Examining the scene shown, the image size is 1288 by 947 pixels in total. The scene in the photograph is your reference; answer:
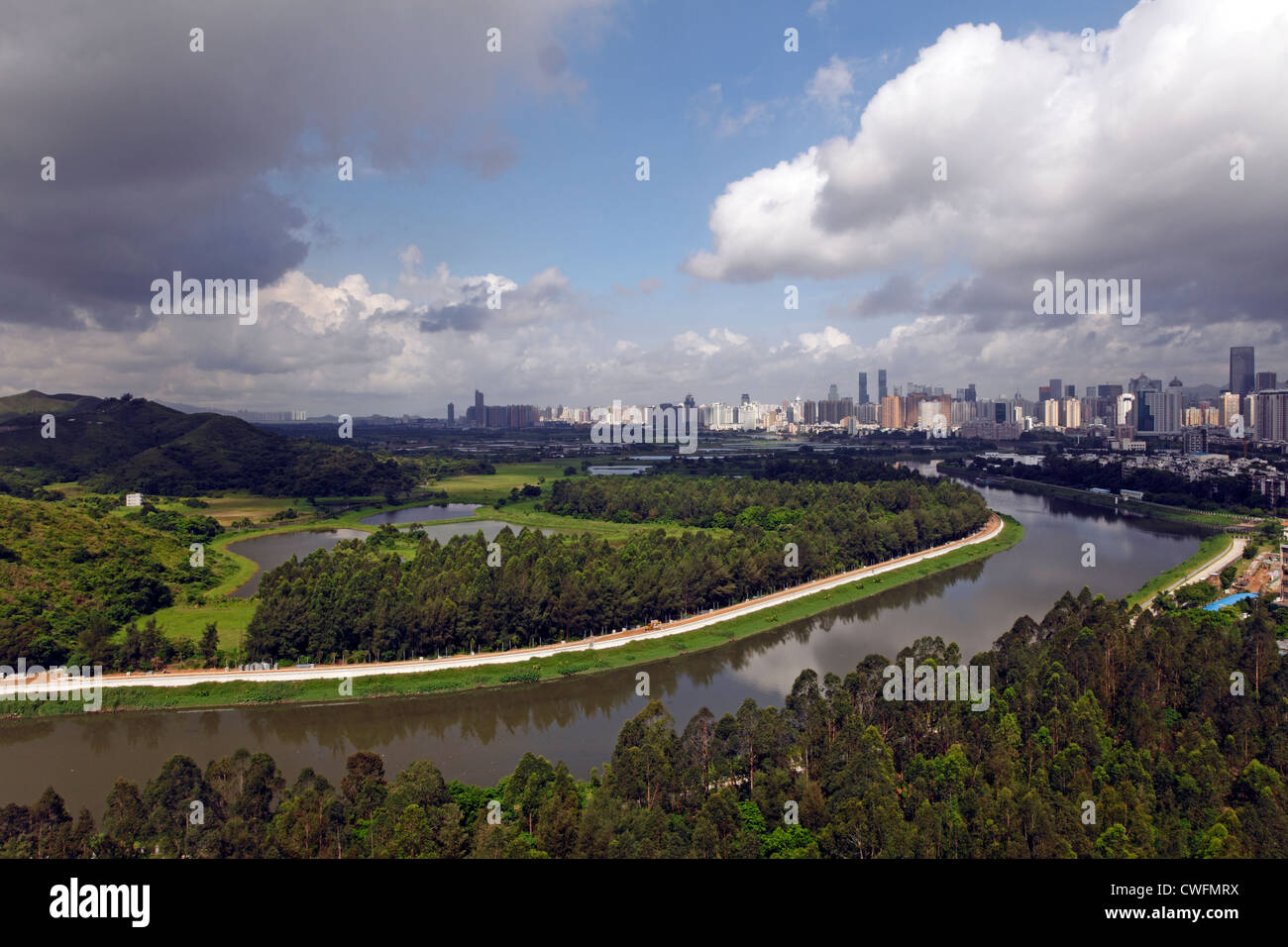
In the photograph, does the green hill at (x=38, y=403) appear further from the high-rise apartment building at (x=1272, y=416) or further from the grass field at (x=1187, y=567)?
the high-rise apartment building at (x=1272, y=416)

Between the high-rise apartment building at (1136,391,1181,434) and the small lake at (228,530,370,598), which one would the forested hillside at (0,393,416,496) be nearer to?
the small lake at (228,530,370,598)

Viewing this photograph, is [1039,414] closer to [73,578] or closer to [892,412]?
[892,412]

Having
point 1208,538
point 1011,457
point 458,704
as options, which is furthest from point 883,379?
point 458,704

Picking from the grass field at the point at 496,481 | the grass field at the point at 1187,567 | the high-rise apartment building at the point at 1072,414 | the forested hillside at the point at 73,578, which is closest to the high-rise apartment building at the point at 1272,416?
the high-rise apartment building at the point at 1072,414

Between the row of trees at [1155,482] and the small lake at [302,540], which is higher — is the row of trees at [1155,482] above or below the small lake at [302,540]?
above
